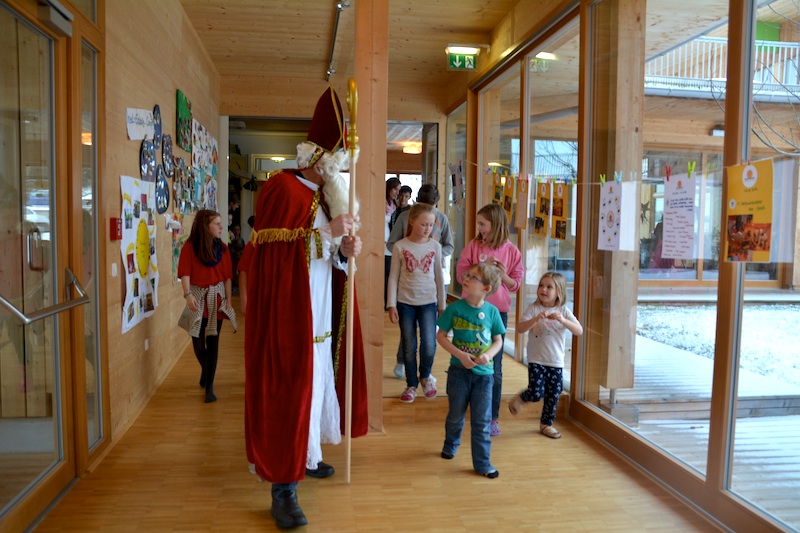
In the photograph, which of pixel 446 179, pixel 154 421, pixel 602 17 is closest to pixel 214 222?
pixel 154 421

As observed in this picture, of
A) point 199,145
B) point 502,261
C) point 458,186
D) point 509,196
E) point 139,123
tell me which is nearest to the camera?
point 502,261

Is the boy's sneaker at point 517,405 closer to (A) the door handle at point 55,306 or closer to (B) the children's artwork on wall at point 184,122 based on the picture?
(A) the door handle at point 55,306

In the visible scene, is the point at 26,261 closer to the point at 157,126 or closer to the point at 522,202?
the point at 157,126

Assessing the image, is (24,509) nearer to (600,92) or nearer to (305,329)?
(305,329)

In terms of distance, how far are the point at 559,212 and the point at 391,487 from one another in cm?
225

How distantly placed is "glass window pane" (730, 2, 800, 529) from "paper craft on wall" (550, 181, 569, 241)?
1747 millimetres

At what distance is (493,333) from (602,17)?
7.00 feet

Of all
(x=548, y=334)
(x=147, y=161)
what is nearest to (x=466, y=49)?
(x=147, y=161)

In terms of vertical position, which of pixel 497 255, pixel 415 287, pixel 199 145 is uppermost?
pixel 199 145

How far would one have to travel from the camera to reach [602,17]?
3955 mm

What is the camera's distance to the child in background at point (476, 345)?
10.4 feet

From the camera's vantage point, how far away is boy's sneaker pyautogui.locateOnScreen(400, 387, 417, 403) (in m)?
4.05

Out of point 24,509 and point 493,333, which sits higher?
point 493,333

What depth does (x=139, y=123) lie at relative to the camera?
164 inches
